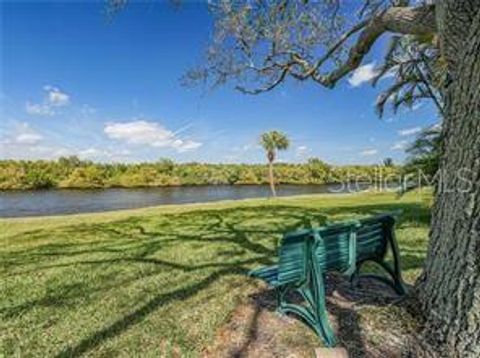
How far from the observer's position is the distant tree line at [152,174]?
5292cm

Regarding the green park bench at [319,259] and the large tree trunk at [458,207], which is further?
the green park bench at [319,259]

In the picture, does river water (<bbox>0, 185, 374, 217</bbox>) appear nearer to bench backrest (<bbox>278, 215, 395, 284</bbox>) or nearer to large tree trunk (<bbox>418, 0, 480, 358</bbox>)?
bench backrest (<bbox>278, 215, 395, 284</bbox>)

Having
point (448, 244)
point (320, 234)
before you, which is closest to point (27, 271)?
point (320, 234)

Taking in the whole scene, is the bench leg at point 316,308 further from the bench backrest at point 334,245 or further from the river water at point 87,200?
the river water at point 87,200

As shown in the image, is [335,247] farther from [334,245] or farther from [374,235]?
[374,235]

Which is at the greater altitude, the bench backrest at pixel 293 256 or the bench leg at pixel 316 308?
the bench backrest at pixel 293 256

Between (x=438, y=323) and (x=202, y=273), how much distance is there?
10.0 feet

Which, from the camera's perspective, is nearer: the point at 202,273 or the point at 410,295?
the point at 410,295

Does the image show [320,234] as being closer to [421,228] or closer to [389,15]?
[389,15]

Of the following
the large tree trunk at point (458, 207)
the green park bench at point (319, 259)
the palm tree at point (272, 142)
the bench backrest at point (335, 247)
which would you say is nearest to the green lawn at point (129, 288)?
the green park bench at point (319, 259)

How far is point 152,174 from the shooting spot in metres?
63.4

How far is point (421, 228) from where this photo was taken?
8.96 metres

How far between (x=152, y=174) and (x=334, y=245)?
61614 mm

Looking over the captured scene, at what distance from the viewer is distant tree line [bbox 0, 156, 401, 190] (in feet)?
174
